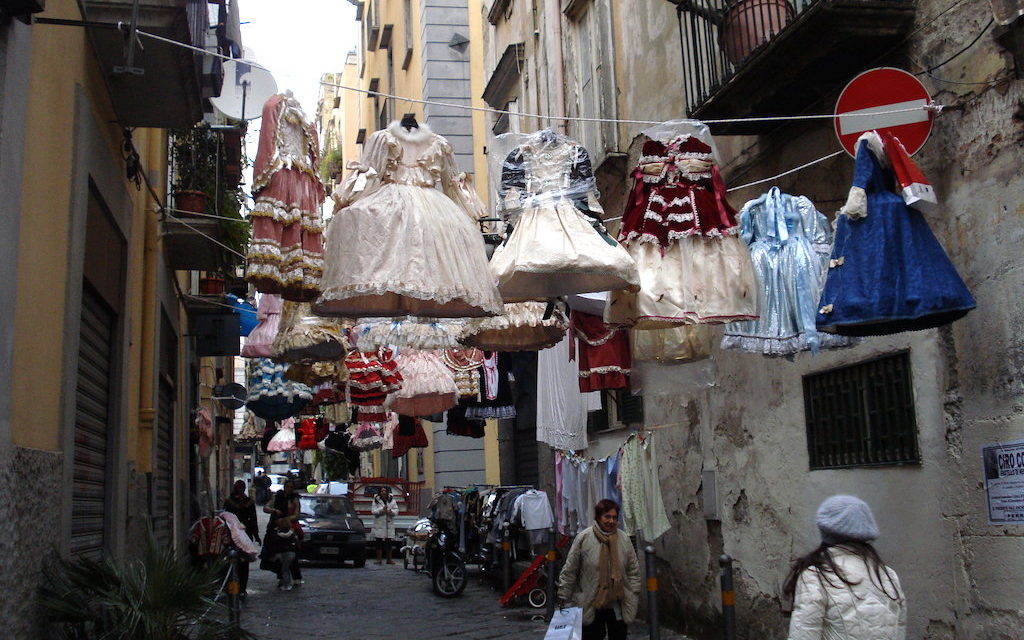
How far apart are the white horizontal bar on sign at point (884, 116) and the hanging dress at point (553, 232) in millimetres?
1642

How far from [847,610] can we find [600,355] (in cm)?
516

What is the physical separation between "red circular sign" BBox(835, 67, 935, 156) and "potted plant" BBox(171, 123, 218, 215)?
8.26 meters

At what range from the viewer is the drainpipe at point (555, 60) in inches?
547

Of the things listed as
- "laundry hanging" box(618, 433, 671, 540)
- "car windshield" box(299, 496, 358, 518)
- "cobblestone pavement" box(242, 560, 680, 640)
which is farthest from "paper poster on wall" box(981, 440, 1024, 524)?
"car windshield" box(299, 496, 358, 518)

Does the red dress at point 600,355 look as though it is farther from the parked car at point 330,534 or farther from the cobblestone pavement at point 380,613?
the parked car at point 330,534

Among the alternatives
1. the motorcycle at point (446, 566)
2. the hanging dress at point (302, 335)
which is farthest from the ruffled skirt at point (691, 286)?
the motorcycle at point (446, 566)

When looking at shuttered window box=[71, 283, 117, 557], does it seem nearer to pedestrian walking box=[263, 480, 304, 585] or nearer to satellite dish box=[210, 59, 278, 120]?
satellite dish box=[210, 59, 278, 120]

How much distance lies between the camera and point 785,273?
637cm

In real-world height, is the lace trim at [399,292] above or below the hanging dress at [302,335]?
below

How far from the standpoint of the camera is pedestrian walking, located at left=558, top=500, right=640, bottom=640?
7570mm

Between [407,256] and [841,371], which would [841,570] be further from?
[841,371]

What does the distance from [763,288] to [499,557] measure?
9398 millimetres

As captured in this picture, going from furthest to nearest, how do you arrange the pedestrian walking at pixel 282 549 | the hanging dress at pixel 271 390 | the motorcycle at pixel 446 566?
the pedestrian walking at pixel 282 549 < the motorcycle at pixel 446 566 < the hanging dress at pixel 271 390

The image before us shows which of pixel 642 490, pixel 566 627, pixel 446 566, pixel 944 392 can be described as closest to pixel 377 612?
pixel 446 566
